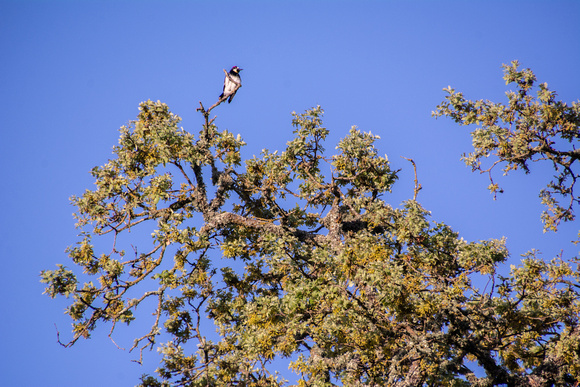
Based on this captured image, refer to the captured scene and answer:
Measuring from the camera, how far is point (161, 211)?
13859 millimetres

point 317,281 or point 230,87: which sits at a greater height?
point 230,87

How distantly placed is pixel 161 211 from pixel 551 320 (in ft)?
32.6

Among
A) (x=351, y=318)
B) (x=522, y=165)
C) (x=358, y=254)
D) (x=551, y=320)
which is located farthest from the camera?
(x=522, y=165)

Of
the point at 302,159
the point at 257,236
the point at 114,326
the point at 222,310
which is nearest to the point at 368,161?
the point at 302,159

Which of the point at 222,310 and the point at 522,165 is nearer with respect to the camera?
the point at 522,165

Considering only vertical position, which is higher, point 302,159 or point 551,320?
point 302,159

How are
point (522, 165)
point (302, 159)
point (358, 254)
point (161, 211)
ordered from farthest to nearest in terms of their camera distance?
point (302, 159) → point (161, 211) → point (522, 165) → point (358, 254)

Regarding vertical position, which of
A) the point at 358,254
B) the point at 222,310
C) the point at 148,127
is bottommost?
the point at 358,254

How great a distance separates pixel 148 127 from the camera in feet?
46.7

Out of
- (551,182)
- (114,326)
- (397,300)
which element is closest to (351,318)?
(397,300)

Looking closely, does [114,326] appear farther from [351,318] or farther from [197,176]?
[351,318]

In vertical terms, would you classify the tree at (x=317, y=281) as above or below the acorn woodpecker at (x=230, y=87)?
below

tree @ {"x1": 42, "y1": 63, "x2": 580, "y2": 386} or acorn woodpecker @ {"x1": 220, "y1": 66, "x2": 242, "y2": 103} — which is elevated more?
acorn woodpecker @ {"x1": 220, "y1": 66, "x2": 242, "y2": 103}

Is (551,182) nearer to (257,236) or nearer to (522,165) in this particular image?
(522,165)
